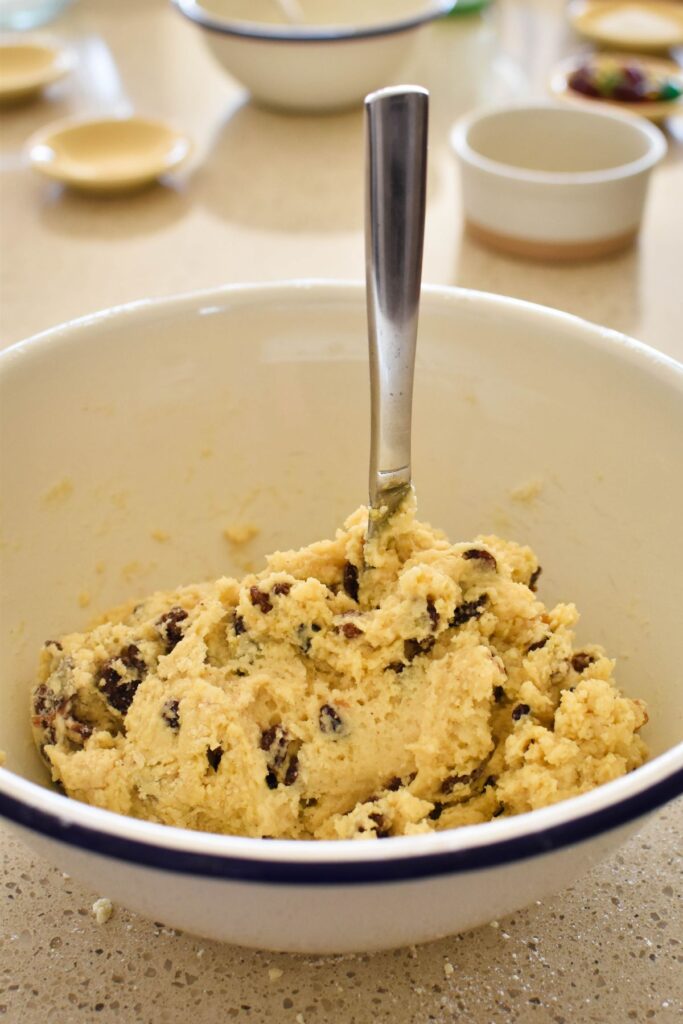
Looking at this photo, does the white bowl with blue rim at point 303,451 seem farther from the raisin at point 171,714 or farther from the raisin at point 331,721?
the raisin at point 331,721

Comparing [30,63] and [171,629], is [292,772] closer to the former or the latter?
[171,629]

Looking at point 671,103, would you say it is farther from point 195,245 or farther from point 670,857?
point 670,857

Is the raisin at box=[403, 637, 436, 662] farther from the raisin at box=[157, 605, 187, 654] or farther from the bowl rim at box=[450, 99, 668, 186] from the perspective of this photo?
the bowl rim at box=[450, 99, 668, 186]

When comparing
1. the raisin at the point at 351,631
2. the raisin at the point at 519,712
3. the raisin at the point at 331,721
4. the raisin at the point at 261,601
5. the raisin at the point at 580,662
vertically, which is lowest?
the raisin at the point at 331,721

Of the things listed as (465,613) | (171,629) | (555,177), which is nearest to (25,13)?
(555,177)

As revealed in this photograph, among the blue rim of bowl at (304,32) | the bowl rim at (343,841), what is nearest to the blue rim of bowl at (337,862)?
the bowl rim at (343,841)

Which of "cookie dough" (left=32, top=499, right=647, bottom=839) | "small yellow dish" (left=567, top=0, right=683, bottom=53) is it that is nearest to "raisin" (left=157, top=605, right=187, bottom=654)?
"cookie dough" (left=32, top=499, right=647, bottom=839)
